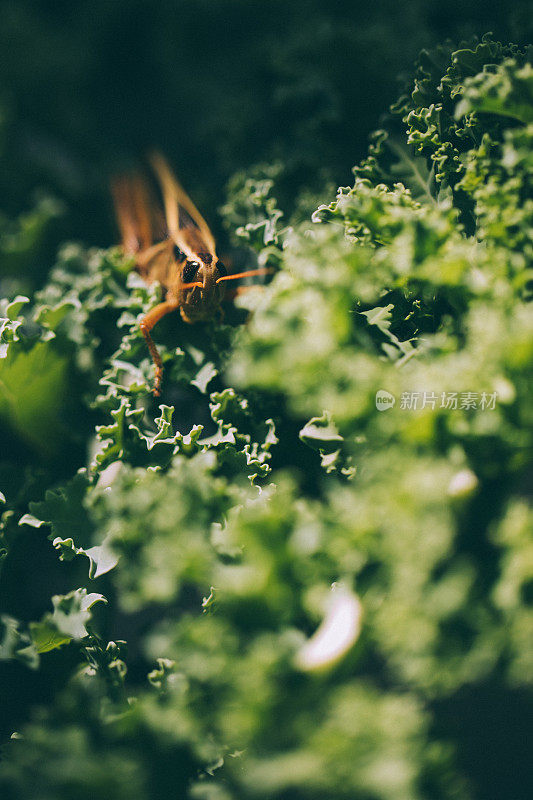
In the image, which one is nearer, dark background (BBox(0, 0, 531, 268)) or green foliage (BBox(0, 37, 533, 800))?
green foliage (BBox(0, 37, 533, 800))

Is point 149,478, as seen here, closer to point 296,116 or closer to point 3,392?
point 3,392

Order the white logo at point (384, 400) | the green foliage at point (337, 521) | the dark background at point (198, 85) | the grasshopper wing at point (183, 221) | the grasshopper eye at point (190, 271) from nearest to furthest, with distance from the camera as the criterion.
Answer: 1. the green foliage at point (337, 521)
2. the white logo at point (384, 400)
3. the grasshopper eye at point (190, 271)
4. the grasshopper wing at point (183, 221)
5. the dark background at point (198, 85)

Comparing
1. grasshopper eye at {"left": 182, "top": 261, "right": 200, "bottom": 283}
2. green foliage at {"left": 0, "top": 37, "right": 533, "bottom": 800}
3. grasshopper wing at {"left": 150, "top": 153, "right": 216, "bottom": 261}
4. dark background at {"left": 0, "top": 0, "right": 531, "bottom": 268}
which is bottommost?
green foliage at {"left": 0, "top": 37, "right": 533, "bottom": 800}

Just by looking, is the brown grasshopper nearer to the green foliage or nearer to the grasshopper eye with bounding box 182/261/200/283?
the grasshopper eye with bounding box 182/261/200/283

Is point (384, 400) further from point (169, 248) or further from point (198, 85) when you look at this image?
point (198, 85)

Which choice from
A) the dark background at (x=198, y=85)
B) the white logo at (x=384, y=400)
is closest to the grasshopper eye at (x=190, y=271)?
the dark background at (x=198, y=85)

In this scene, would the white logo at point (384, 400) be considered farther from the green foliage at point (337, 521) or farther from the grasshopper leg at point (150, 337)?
the grasshopper leg at point (150, 337)

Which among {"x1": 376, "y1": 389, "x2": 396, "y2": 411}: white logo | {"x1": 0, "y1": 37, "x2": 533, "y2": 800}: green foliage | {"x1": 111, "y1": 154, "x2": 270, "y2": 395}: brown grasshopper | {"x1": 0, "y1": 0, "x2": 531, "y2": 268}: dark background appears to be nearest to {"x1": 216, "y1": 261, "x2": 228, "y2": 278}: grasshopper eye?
{"x1": 111, "y1": 154, "x2": 270, "y2": 395}: brown grasshopper

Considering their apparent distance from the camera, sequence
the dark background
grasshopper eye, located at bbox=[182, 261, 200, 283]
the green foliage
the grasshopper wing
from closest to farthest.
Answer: the green foliage < grasshopper eye, located at bbox=[182, 261, 200, 283] < the grasshopper wing < the dark background
